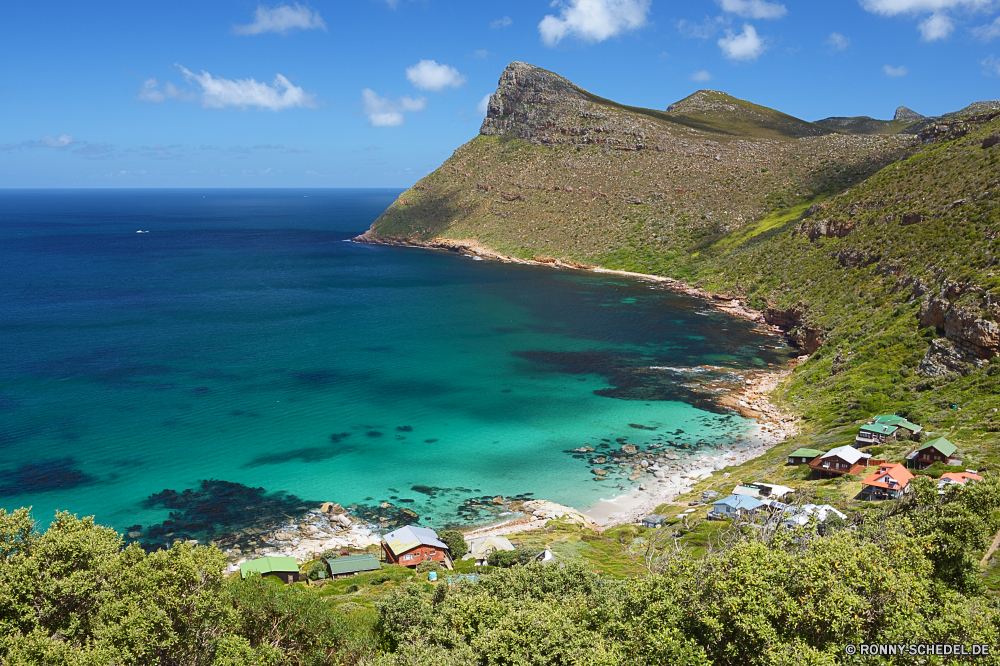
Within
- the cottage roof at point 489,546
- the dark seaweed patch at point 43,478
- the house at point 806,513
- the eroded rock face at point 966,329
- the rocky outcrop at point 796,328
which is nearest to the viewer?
the house at point 806,513

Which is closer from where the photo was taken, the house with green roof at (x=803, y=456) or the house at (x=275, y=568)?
the house at (x=275, y=568)

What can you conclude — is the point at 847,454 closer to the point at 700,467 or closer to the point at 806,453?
the point at 806,453

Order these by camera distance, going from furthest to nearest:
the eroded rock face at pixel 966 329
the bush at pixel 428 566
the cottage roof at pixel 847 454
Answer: the eroded rock face at pixel 966 329, the cottage roof at pixel 847 454, the bush at pixel 428 566

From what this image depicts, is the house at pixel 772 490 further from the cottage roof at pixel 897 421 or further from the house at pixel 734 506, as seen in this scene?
the cottage roof at pixel 897 421

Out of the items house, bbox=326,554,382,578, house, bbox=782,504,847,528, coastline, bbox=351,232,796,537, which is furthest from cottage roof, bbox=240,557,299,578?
house, bbox=782,504,847,528

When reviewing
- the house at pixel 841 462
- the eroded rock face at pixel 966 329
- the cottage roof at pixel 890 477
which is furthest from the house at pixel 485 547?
the eroded rock face at pixel 966 329

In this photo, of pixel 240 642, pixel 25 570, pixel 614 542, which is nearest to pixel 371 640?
pixel 240 642

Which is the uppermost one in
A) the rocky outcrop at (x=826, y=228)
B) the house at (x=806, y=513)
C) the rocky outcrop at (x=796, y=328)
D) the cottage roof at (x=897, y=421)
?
the rocky outcrop at (x=826, y=228)
